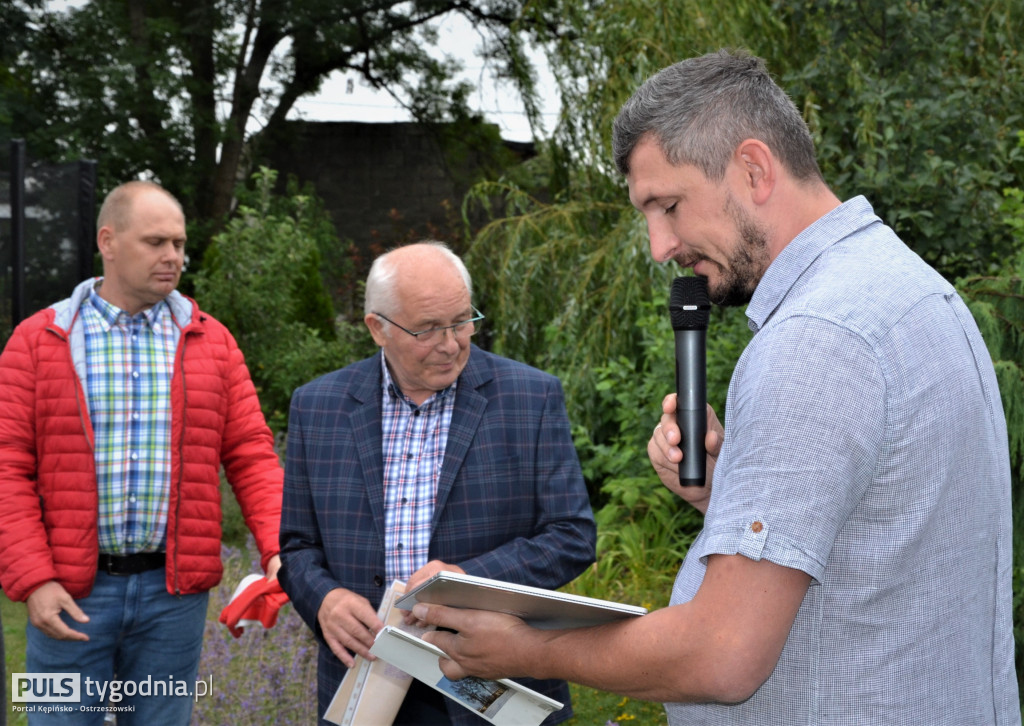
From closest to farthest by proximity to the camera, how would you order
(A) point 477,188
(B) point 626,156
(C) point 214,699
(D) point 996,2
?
1. (B) point 626,156
2. (C) point 214,699
3. (D) point 996,2
4. (A) point 477,188

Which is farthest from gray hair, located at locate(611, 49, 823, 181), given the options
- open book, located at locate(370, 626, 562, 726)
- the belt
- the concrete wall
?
the concrete wall

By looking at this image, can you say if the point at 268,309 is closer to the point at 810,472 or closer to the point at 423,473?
the point at 423,473

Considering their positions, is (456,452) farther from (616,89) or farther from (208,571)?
(616,89)

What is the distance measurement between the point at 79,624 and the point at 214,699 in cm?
110

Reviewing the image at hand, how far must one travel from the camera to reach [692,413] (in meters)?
1.81

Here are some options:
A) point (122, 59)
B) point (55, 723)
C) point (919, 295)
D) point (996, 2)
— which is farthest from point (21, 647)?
point (122, 59)

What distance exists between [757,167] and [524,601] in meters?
0.76

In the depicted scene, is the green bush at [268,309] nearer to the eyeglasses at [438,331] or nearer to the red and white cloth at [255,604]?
the red and white cloth at [255,604]

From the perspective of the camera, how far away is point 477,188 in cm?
805

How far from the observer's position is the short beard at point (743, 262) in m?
1.60

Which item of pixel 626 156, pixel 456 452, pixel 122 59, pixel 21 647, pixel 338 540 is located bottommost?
pixel 21 647

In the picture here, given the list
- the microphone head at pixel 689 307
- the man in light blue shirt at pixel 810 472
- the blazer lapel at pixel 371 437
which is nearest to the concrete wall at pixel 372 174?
the blazer lapel at pixel 371 437

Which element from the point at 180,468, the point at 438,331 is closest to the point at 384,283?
the point at 438,331

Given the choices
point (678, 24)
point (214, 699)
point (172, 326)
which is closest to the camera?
point (172, 326)
